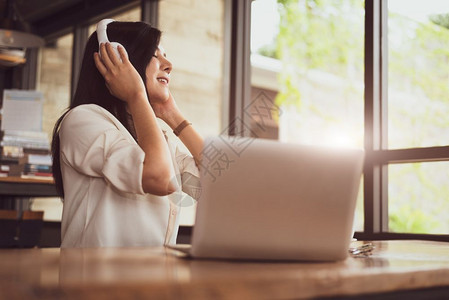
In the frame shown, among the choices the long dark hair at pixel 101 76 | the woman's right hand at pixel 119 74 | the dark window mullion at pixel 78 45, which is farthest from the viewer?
the dark window mullion at pixel 78 45

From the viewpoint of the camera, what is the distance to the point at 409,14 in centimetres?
284

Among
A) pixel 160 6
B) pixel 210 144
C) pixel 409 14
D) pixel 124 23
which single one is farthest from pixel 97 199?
pixel 160 6

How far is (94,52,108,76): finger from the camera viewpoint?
1583 millimetres

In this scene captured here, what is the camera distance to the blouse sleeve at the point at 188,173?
1.77m

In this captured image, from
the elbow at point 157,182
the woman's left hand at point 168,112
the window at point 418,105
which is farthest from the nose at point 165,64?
the window at point 418,105

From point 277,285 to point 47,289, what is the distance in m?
0.27

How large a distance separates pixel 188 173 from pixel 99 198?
0.38 meters

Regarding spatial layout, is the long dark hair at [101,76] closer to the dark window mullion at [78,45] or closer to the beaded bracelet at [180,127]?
the beaded bracelet at [180,127]

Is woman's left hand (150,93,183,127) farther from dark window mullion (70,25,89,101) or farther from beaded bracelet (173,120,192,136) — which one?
dark window mullion (70,25,89,101)

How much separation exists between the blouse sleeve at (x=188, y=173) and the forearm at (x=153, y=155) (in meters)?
→ 0.33

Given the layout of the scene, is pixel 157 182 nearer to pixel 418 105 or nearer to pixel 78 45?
pixel 418 105

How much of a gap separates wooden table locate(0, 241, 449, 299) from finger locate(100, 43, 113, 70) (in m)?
0.69

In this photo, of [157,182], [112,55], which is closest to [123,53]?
[112,55]

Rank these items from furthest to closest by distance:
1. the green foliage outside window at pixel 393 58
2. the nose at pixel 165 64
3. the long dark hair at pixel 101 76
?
the green foliage outside window at pixel 393 58 → the nose at pixel 165 64 → the long dark hair at pixel 101 76
